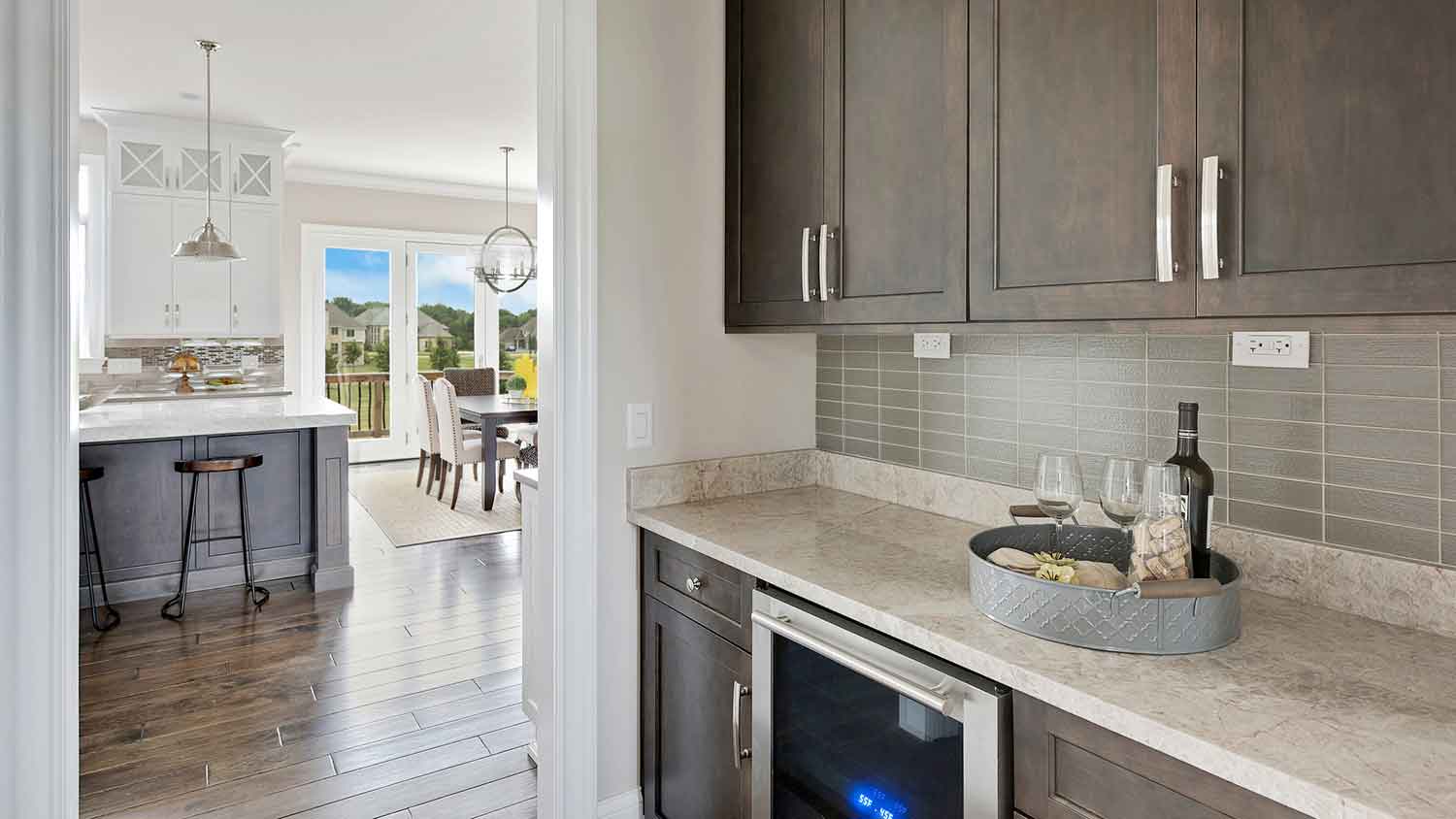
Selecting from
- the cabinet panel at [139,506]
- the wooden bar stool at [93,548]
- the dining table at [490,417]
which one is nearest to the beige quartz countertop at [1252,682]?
the wooden bar stool at [93,548]

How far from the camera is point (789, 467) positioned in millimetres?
2402

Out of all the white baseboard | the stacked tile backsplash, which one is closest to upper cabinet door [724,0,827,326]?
the white baseboard

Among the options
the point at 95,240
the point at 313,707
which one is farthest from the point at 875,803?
the point at 95,240

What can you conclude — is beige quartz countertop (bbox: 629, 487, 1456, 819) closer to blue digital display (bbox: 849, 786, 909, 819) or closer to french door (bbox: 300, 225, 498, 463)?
blue digital display (bbox: 849, 786, 909, 819)

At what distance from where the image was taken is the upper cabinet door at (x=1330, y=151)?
3.22ft

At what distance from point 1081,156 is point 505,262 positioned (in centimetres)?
545

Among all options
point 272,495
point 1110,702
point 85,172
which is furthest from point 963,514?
point 85,172

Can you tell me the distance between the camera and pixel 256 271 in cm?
618

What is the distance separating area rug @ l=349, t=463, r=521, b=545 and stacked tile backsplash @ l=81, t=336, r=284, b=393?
3.81ft

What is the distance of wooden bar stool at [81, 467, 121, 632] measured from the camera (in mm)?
3699

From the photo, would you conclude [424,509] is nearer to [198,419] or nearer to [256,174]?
[198,419]

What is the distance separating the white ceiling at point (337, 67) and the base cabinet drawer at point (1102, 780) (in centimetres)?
369

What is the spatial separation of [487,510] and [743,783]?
468cm

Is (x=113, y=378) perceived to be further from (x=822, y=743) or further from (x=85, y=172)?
(x=822, y=743)
